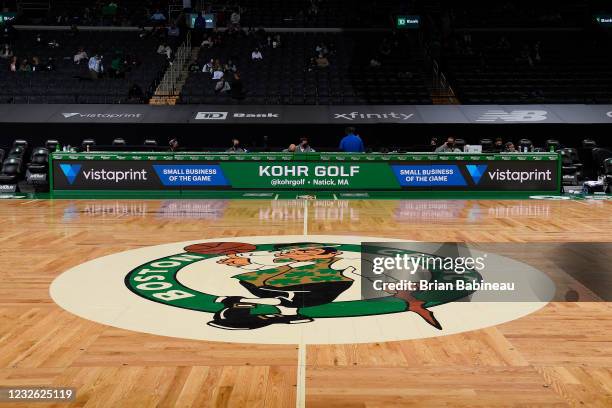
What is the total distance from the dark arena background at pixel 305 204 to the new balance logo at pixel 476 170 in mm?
49

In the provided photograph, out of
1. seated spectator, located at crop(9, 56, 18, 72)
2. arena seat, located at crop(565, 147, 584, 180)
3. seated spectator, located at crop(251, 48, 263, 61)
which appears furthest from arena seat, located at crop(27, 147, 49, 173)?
arena seat, located at crop(565, 147, 584, 180)

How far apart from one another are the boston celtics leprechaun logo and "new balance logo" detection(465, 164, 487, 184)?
27.6 ft

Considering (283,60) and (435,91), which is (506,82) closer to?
(435,91)

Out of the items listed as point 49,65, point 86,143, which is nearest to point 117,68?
point 49,65

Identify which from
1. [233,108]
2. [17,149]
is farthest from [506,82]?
[17,149]

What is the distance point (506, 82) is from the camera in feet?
73.3

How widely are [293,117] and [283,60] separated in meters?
5.59

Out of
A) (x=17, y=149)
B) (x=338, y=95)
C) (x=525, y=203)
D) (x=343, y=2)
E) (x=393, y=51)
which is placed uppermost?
(x=343, y=2)

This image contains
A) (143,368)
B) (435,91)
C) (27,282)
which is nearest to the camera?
(143,368)

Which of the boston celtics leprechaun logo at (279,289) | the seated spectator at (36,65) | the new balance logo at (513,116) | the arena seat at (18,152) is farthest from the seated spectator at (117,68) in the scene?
the boston celtics leprechaun logo at (279,289)

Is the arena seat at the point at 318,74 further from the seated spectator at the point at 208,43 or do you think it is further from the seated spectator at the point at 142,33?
the seated spectator at the point at 142,33

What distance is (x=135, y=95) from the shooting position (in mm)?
20812

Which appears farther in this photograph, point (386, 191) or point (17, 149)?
point (17, 149)

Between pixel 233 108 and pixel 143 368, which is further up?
pixel 233 108
